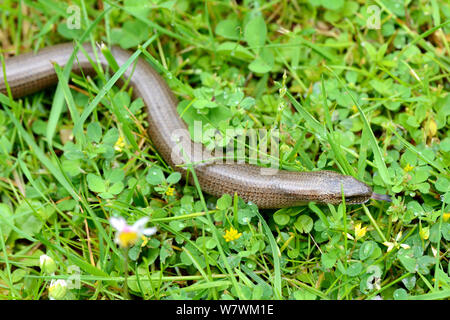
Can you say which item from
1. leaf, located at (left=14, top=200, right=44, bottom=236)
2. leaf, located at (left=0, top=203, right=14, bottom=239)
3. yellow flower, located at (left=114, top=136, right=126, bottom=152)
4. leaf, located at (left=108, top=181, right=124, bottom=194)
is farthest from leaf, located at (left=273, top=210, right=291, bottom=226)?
leaf, located at (left=0, top=203, right=14, bottom=239)

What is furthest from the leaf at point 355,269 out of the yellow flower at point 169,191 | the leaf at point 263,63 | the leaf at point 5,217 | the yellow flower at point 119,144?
the leaf at point 5,217

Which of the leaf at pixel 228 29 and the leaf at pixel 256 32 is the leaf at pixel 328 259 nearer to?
the leaf at pixel 256 32

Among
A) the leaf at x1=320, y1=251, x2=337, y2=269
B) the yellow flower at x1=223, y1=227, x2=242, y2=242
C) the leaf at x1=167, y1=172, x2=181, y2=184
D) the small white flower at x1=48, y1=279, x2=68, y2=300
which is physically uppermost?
the leaf at x1=167, y1=172, x2=181, y2=184

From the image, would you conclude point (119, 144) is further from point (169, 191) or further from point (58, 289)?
point (58, 289)

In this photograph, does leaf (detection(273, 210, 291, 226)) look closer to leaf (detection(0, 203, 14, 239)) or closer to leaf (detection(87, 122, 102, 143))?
leaf (detection(87, 122, 102, 143))
